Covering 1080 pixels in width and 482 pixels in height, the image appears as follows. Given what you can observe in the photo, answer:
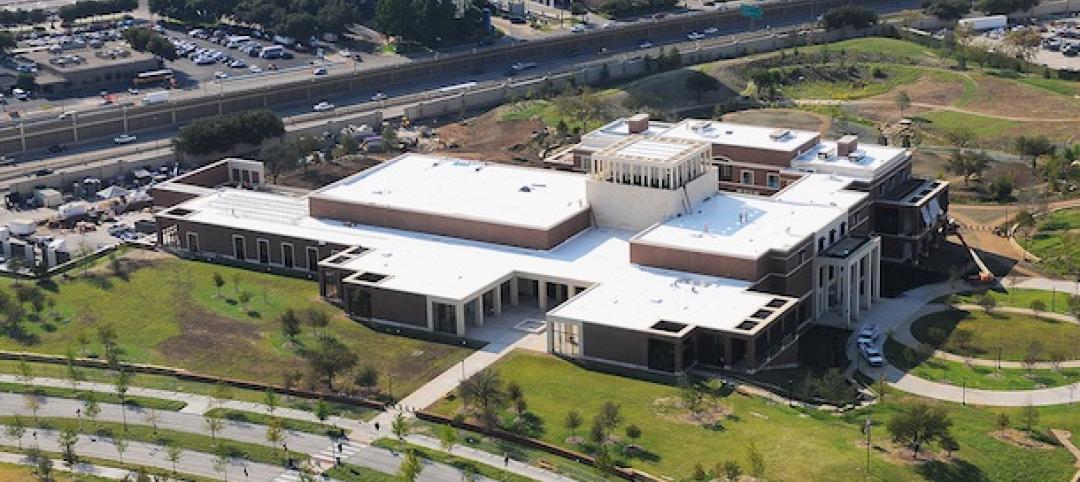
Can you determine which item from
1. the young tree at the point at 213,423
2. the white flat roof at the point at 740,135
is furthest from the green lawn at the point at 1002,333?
the young tree at the point at 213,423

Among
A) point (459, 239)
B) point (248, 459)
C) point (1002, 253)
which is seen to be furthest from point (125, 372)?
point (1002, 253)

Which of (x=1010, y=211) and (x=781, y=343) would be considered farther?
(x=1010, y=211)

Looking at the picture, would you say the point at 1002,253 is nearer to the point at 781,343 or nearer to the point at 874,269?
the point at 874,269

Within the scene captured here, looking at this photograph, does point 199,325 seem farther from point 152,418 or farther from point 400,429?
point 400,429

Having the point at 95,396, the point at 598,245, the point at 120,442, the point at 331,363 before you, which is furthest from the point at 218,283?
the point at 598,245

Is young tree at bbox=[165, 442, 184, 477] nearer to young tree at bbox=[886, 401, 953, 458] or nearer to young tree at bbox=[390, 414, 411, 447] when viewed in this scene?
young tree at bbox=[390, 414, 411, 447]
